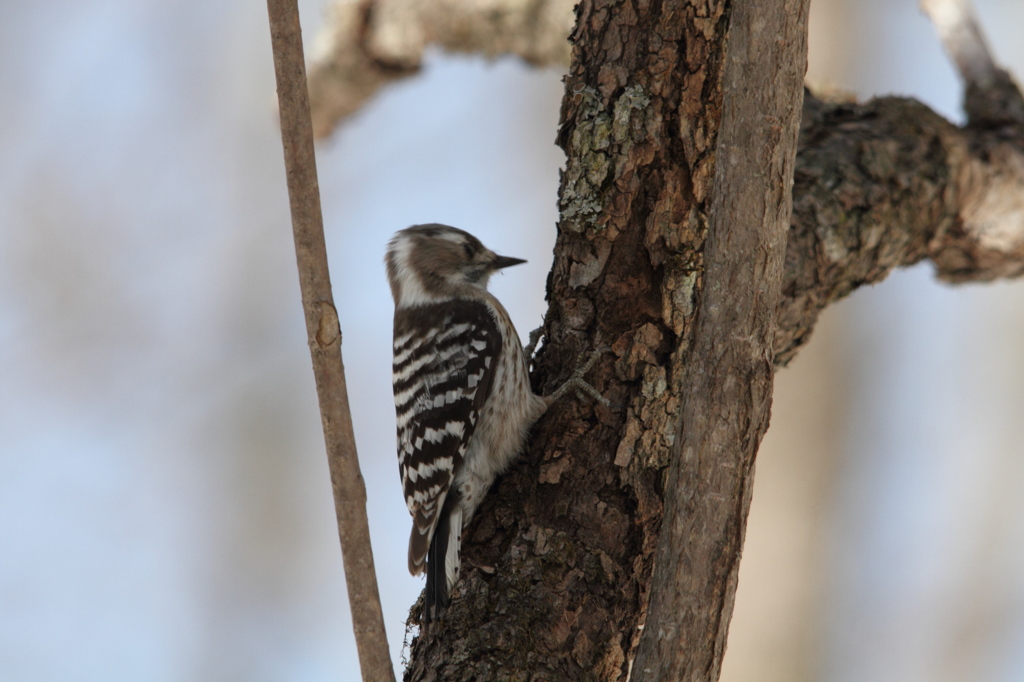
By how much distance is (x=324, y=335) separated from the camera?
2.05 m

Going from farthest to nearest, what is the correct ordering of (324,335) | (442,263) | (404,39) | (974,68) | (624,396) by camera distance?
(404,39), (974,68), (442,263), (624,396), (324,335)

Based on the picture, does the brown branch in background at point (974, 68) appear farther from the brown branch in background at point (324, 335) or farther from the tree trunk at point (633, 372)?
the brown branch in background at point (324, 335)

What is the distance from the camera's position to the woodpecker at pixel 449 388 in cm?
314

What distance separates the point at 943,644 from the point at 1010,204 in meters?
3.87

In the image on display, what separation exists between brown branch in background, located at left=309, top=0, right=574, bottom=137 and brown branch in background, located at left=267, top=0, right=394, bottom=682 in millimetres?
3305

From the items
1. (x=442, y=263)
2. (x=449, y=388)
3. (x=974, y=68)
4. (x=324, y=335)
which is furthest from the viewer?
(x=974, y=68)

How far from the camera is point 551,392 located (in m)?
3.20

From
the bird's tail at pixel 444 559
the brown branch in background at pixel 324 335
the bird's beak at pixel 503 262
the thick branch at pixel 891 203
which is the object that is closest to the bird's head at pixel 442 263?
the bird's beak at pixel 503 262

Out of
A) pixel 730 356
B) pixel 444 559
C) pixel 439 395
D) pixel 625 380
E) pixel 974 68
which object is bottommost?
pixel 444 559

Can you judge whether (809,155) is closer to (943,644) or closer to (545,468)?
(545,468)

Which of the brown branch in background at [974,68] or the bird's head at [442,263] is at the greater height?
the brown branch in background at [974,68]

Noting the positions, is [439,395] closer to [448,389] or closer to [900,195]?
[448,389]

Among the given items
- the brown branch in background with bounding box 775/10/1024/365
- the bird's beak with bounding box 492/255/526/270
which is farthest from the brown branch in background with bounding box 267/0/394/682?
the bird's beak with bounding box 492/255/526/270

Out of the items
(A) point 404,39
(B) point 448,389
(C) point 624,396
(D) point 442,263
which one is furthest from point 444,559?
(A) point 404,39
